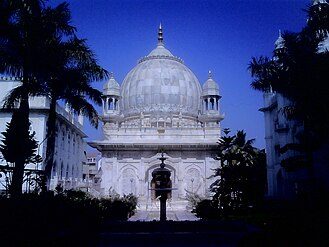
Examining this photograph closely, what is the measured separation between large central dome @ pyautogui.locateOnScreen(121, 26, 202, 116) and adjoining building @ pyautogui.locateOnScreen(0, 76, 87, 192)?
661cm

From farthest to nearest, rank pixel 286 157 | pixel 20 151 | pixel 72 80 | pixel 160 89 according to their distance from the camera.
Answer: pixel 160 89 < pixel 286 157 < pixel 72 80 < pixel 20 151

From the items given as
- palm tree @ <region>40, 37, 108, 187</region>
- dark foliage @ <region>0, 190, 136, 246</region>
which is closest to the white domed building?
palm tree @ <region>40, 37, 108, 187</region>

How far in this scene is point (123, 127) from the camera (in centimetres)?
3538

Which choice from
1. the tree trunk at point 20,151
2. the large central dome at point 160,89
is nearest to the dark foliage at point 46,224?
the tree trunk at point 20,151

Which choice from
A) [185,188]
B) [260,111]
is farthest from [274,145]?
[185,188]

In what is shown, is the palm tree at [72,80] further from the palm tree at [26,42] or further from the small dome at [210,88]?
the small dome at [210,88]

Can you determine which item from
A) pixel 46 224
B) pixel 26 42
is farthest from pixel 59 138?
pixel 46 224

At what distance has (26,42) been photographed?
16.4 meters

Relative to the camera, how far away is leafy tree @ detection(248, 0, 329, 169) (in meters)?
17.4

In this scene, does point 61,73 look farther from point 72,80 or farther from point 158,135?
point 158,135

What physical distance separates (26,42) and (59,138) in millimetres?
20536

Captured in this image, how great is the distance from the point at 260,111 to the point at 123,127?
12956mm

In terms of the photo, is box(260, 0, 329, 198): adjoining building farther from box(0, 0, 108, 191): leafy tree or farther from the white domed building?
box(0, 0, 108, 191): leafy tree

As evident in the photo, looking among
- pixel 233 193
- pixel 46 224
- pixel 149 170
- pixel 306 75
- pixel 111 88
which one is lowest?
pixel 46 224
